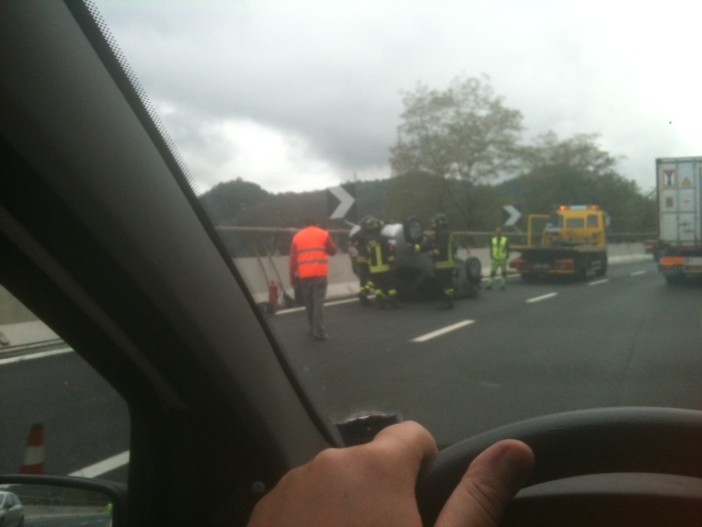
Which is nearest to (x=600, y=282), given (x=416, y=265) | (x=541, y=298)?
(x=541, y=298)

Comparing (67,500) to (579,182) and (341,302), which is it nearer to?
(579,182)

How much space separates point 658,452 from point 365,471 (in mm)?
705

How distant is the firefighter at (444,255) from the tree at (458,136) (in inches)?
9.6

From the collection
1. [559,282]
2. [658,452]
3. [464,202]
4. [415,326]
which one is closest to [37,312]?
[658,452]

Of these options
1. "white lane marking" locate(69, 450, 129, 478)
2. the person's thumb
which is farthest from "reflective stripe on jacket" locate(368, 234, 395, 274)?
→ the person's thumb

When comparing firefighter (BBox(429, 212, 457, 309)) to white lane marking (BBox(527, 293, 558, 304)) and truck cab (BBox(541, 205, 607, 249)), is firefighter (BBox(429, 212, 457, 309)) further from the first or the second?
white lane marking (BBox(527, 293, 558, 304))

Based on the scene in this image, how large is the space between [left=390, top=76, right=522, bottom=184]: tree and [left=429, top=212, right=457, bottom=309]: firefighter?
24cm

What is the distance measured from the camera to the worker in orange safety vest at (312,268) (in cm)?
442

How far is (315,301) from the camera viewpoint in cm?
560

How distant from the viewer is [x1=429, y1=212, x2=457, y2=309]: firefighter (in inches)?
161

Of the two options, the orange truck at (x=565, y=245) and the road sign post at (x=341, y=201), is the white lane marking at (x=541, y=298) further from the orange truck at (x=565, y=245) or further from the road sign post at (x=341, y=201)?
the road sign post at (x=341, y=201)

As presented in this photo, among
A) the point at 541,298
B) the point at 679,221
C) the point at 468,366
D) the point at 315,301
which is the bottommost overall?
the point at 468,366

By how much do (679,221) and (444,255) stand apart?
1.43m

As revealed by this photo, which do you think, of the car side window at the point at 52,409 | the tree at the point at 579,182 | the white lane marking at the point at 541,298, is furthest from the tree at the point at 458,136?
the white lane marking at the point at 541,298
